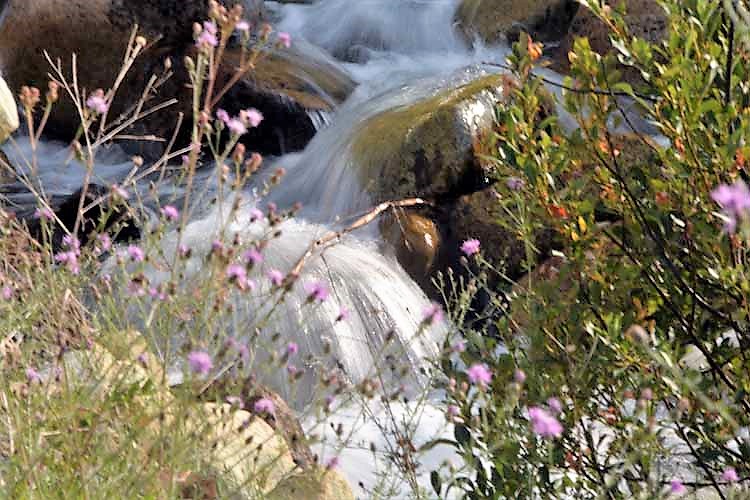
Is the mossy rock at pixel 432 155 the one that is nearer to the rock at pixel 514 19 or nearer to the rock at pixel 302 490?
the rock at pixel 302 490

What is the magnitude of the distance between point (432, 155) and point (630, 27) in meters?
3.14

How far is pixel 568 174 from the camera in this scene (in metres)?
2.54

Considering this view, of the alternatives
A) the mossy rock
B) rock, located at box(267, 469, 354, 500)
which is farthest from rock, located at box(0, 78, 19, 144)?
the mossy rock

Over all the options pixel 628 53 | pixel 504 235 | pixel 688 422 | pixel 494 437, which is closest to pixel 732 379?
pixel 688 422

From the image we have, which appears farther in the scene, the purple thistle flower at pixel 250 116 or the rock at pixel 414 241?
the rock at pixel 414 241

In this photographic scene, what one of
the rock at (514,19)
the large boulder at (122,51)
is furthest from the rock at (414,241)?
the rock at (514,19)

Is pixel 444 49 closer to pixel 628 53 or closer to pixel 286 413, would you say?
pixel 286 413

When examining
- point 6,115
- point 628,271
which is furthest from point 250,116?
point 6,115

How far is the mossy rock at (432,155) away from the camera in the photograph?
21.0 ft

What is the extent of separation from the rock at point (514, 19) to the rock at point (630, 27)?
31.8 inches

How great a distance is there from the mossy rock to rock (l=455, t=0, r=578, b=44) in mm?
3748

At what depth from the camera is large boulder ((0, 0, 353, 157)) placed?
29.4 ft

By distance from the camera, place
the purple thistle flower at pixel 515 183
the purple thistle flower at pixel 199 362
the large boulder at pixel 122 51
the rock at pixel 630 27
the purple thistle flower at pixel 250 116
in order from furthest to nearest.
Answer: the large boulder at pixel 122 51 → the rock at pixel 630 27 → the purple thistle flower at pixel 515 183 → the purple thistle flower at pixel 250 116 → the purple thistle flower at pixel 199 362

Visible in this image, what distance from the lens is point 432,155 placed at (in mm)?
6422
